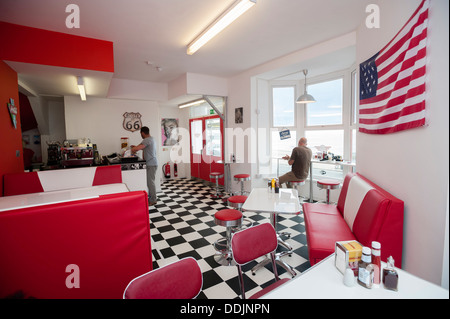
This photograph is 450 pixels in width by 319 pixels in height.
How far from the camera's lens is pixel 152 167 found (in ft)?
17.6

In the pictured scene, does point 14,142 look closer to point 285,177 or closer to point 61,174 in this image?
point 61,174

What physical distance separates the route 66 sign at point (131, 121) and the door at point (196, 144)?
1.98 meters

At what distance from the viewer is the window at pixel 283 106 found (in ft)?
18.2

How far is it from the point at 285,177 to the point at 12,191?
14.4ft

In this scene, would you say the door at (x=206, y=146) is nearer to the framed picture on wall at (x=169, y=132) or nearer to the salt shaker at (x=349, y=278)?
the framed picture on wall at (x=169, y=132)

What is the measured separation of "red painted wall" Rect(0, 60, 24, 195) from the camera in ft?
9.04

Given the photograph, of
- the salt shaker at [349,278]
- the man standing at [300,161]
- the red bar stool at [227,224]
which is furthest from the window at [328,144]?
the salt shaker at [349,278]

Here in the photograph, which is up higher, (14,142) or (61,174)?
(14,142)

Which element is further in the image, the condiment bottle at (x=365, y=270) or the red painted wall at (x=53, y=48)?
the red painted wall at (x=53, y=48)

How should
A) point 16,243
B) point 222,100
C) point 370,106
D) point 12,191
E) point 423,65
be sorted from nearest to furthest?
point 423,65
point 16,243
point 370,106
point 12,191
point 222,100

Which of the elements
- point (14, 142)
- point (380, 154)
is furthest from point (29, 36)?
point (380, 154)

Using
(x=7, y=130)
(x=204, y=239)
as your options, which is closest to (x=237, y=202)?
(x=204, y=239)

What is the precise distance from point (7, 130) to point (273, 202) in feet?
11.8

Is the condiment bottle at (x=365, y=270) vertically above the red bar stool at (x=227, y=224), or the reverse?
the condiment bottle at (x=365, y=270)
